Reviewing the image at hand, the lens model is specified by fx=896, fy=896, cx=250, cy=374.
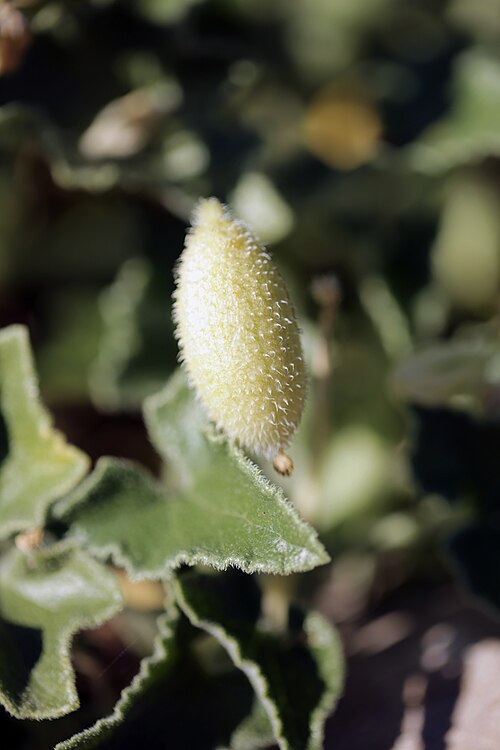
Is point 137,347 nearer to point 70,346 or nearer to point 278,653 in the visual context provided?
point 70,346

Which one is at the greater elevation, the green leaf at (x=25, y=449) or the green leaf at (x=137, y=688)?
the green leaf at (x=25, y=449)

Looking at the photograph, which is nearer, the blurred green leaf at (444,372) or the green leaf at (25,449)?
the green leaf at (25,449)

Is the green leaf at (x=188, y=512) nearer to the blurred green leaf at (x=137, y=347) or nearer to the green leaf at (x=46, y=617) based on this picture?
the green leaf at (x=46, y=617)

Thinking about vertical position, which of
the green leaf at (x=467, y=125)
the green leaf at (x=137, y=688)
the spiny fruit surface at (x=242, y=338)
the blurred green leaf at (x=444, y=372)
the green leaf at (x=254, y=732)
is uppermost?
the green leaf at (x=467, y=125)

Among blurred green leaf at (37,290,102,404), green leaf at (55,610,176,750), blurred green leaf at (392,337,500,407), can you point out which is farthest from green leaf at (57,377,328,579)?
blurred green leaf at (37,290,102,404)

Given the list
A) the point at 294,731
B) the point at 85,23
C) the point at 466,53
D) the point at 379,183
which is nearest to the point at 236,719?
the point at 294,731

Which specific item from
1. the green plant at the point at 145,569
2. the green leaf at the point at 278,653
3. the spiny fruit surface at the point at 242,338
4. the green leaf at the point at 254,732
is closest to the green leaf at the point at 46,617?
the green plant at the point at 145,569

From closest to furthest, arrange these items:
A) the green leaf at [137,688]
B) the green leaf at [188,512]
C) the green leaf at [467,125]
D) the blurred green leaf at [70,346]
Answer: the green leaf at [188,512], the green leaf at [137,688], the green leaf at [467,125], the blurred green leaf at [70,346]

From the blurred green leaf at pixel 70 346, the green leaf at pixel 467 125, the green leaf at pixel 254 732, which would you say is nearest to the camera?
the green leaf at pixel 254 732
